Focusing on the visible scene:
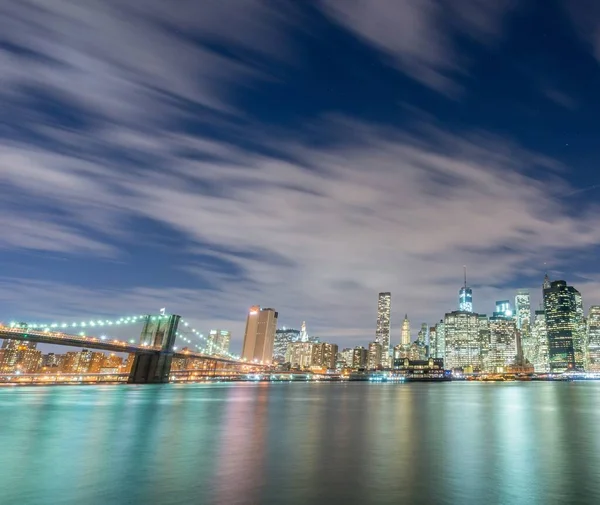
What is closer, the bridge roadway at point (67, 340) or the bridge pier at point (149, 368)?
the bridge roadway at point (67, 340)

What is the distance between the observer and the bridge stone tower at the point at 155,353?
136 m

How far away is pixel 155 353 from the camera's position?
13662 cm

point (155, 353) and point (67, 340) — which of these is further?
point (155, 353)

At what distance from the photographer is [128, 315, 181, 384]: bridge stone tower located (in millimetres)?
135625

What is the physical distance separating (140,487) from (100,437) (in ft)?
47.4

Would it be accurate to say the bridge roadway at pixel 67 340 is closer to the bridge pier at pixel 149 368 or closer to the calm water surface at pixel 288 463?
the bridge pier at pixel 149 368

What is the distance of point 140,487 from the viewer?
15484 mm

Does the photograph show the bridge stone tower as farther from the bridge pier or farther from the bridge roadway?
the bridge roadway

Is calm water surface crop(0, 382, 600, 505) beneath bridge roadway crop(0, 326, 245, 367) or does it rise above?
beneath

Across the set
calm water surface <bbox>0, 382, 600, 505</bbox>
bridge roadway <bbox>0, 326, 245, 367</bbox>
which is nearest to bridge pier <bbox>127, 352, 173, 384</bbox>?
bridge roadway <bbox>0, 326, 245, 367</bbox>

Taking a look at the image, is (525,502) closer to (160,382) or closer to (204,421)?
(204,421)

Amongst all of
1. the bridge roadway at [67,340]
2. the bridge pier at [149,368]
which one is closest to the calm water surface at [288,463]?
the bridge roadway at [67,340]

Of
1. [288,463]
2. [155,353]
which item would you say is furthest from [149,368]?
[288,463]

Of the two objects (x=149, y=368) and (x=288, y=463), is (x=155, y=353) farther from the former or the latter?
(x=288, y=463)
